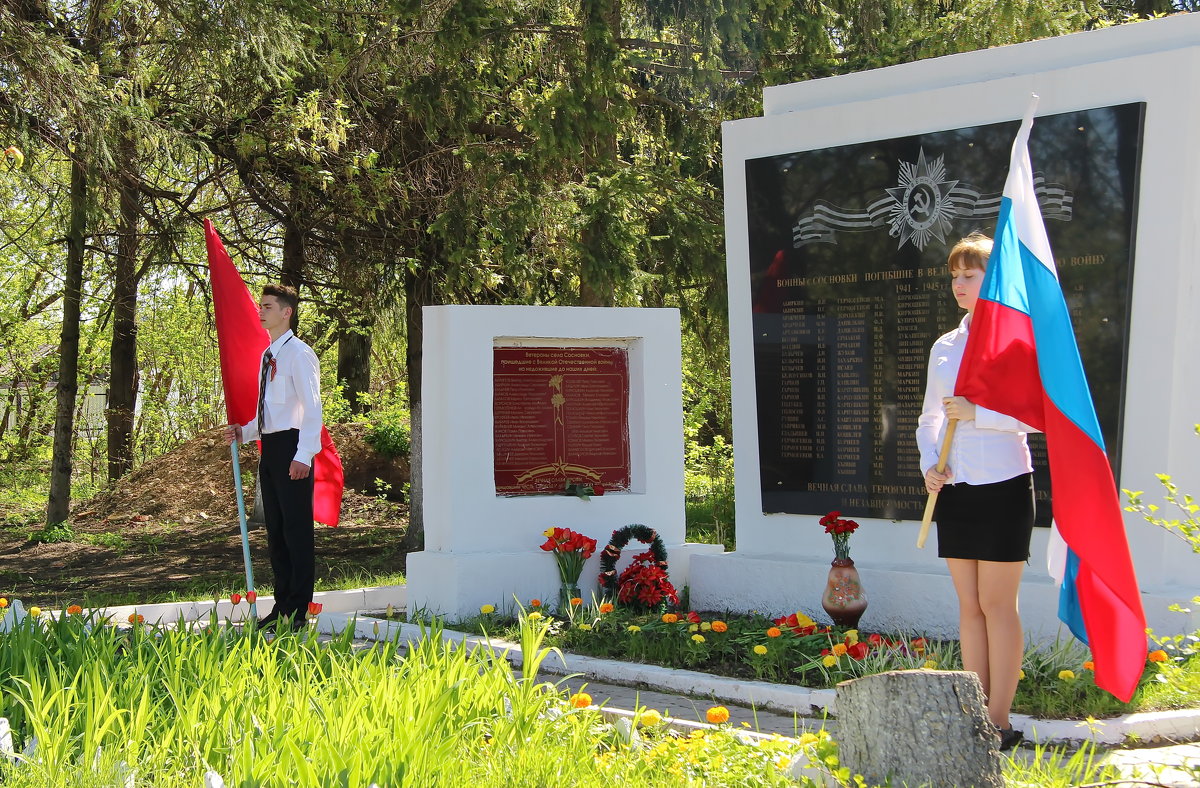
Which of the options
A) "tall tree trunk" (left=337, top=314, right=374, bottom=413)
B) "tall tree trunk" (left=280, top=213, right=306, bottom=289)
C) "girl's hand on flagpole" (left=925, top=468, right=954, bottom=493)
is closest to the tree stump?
"girl's hand on flagpole" (left=925, top=468, right=954, bottom=493)

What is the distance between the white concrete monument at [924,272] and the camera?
17.4 feet

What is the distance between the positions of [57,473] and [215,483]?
2.19 m

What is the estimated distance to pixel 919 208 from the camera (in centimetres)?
606

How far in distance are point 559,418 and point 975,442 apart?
135 inches

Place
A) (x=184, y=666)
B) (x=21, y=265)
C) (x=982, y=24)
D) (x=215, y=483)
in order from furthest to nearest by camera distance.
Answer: (x=21, y=265), (x=215, y=483), (x=982, y=24), (x=184, y=666)

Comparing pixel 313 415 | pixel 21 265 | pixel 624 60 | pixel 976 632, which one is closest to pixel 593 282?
pixel 624 60

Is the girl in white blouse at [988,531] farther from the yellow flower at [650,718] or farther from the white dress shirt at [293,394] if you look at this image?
the white dress shirt at [293,394]

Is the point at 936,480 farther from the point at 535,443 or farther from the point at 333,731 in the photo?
the point at 535,443

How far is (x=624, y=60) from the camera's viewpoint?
9.22 meters

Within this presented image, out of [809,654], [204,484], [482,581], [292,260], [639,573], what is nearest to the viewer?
[809,654]

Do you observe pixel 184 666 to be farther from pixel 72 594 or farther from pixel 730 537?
pixel 730 537

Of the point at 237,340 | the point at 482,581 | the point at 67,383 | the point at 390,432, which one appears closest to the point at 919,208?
the point at 482,581

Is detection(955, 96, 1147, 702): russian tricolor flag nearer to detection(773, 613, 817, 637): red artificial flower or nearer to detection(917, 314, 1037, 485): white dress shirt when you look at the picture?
detection(917, 314, 1037, 485): white dress shirt

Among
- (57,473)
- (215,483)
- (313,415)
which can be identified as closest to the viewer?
(313,415)
